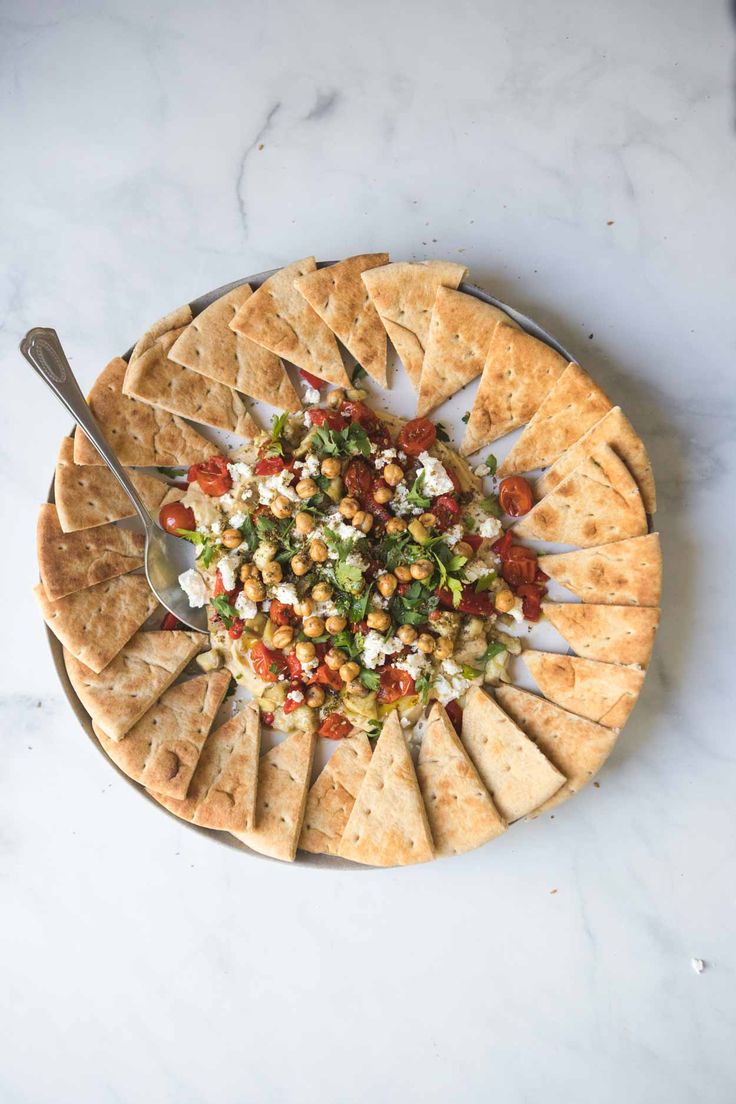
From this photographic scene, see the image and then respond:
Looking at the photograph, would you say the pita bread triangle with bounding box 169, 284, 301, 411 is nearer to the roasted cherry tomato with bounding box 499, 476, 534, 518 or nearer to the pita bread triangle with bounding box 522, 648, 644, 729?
the roasted cherry tomato with bounding box 499, 476, 534, 518

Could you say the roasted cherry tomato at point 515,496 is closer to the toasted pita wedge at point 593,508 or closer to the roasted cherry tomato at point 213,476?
the toasted pita wedge at point 593,508

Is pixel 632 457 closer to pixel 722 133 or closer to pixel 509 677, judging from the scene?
pixel 509 677

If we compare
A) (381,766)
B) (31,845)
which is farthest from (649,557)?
(31,845)

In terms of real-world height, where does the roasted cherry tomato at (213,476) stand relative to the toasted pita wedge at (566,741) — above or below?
above

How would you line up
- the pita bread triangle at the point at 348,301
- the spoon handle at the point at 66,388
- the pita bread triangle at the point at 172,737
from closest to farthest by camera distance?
the spoon handle at the point at 66,388
the pita bread triangle at the point at 172,737
the pita bread triangle at the point at 348,301

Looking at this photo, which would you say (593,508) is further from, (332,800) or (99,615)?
(99,615)

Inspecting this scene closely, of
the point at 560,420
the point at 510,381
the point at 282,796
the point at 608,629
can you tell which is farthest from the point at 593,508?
the point at 282,796

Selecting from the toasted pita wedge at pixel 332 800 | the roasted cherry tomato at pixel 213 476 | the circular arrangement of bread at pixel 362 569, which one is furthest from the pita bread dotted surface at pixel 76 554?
the toasted pita wedge at pixel 332 800

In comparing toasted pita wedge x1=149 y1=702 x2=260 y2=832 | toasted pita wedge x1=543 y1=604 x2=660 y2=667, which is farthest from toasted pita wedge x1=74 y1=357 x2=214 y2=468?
toasted pita wedge x1=543 y1=604 x2=660 y2=667
